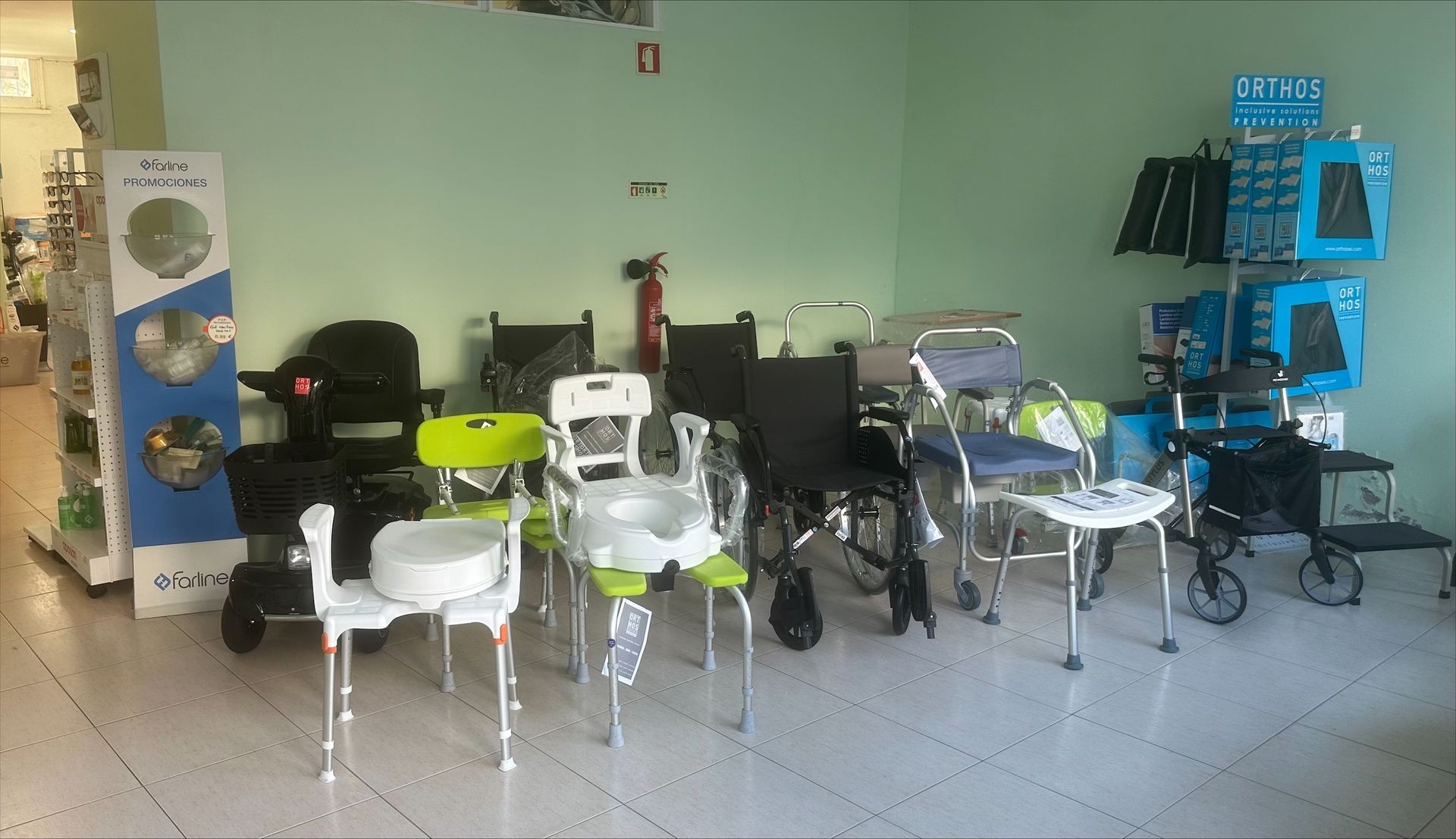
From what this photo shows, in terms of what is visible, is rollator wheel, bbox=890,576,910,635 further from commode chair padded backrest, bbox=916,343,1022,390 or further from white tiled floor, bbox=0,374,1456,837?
commode chair padded backrest, bbox=916,343,1022,390

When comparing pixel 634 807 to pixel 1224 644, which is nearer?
pixel 634 807

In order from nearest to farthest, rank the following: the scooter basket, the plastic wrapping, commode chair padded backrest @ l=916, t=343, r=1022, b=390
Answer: the scooter basket < commode chair padded backrest @ l=916, t=343, r=1022, b=390 < the plastic wrapping

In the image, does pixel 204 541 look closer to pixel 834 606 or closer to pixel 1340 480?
Result: pixel 834 606

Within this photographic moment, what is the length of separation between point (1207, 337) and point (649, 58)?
10.3 feet

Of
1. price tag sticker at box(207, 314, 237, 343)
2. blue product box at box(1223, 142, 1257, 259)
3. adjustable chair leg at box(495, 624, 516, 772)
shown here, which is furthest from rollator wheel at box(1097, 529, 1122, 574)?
price tag sticker at box(207, 314, 237, 343)

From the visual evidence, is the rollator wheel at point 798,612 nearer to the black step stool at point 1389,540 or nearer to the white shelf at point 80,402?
the black step stool at point 1389,540

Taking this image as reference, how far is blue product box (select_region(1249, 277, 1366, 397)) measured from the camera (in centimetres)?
462

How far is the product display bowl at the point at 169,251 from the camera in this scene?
397cm

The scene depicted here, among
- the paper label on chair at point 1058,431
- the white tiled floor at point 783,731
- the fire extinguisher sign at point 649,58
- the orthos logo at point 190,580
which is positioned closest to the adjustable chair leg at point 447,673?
the white tiled floor at point 783,731

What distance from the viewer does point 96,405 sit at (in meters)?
4.14

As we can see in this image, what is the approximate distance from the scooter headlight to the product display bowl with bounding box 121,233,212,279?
121cm

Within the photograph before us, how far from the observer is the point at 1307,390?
4.89m

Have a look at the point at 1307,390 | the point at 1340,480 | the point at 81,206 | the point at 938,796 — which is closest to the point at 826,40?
the point at 1307,390

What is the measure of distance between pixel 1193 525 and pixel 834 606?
156cm
